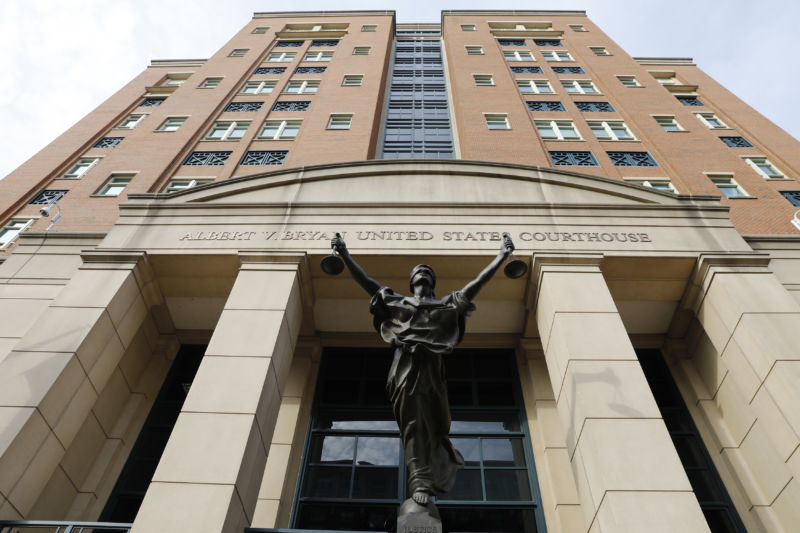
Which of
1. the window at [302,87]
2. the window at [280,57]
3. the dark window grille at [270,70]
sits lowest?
the window at [302,87]

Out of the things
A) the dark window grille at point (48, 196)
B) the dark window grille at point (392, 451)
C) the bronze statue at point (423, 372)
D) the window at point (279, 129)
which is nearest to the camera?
the bronze statue at point (423, 372)

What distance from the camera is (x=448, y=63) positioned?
3438 centimetres

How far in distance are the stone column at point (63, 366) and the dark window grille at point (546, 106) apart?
21873mm

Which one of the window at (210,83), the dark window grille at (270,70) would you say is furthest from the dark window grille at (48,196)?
the dark window grille at (270,70)

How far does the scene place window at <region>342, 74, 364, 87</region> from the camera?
95.1 feet

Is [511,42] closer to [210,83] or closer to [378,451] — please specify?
[210,83]

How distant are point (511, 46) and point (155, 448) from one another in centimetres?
3450

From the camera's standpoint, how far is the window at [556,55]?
3412cm

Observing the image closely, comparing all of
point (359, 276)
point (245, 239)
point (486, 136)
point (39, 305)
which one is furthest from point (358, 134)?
point (359, 276)

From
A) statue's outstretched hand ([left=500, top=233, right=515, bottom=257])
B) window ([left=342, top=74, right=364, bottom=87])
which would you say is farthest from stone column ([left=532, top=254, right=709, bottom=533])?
window ([left=342, top=74, right=364, bottom=87])

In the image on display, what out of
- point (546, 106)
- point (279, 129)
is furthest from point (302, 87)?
point (546, 106)

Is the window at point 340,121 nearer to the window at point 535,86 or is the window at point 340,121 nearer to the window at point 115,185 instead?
the window at point 115,185

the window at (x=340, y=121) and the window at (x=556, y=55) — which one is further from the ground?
the window at (x=556, y=55)

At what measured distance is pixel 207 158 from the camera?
883 inches
